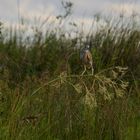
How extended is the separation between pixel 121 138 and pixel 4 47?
448 centimetres

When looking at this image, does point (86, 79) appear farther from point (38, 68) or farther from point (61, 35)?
point (61, 35)

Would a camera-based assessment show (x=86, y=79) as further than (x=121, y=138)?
No

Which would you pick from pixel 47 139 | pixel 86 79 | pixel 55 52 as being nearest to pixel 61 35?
pixel 55 52

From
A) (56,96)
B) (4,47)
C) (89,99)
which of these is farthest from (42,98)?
(4,47)

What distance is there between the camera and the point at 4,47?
29.2ft

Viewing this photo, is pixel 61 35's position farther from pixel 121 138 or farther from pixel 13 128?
pixel 13 128

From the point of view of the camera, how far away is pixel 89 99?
332cm

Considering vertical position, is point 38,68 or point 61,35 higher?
point 61,35

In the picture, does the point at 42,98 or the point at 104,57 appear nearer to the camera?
the point at 42,98

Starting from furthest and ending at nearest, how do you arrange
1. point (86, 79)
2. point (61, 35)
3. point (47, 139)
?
point (61, 35) < point (47, 139) < point (86, 79)

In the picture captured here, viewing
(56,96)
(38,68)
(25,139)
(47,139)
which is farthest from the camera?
(38,68)

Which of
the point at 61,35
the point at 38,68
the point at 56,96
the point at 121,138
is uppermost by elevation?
the point at 61,35

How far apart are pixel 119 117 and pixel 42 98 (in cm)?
72

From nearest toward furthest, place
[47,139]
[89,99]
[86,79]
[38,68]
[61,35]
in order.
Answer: [89,99] → [86,79] → [47,139] → [38,68] → [61,35]
